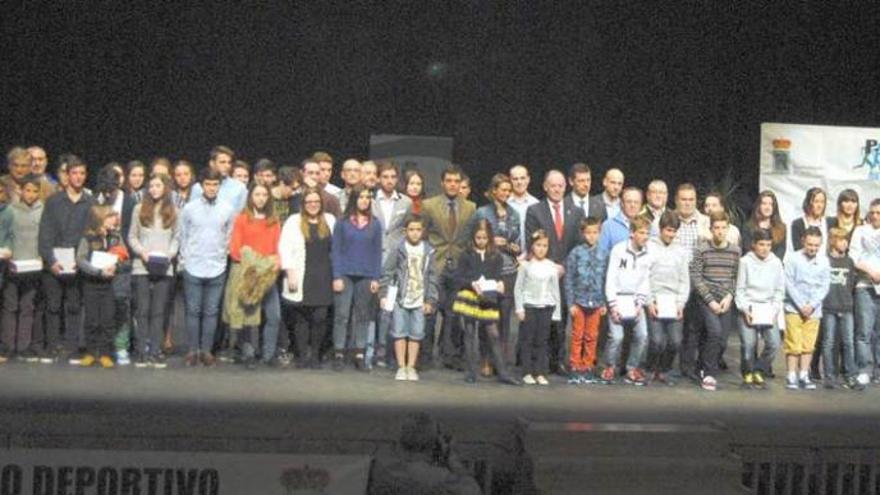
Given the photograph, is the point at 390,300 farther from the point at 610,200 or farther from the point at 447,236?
the point at 610,200

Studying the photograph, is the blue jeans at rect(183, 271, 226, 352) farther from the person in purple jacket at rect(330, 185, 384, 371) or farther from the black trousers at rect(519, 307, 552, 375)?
the black trousers at rect(519, 307, 552, 375)

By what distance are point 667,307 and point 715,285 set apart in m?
0.40

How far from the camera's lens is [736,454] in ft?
21.2

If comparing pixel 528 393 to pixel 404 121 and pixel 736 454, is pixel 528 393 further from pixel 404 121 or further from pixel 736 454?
pixel 404 121

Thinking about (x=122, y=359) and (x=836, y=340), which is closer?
(x=122, y=359)

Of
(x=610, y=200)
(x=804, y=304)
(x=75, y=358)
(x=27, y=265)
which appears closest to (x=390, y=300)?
(x=610, y=200)

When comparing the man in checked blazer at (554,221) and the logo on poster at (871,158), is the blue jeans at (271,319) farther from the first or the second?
the logo on poster at (871,158)

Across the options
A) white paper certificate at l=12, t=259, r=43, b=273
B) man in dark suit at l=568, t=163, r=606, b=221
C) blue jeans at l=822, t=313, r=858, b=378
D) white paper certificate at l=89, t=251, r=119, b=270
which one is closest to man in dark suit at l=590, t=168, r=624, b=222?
man in dark suit at l=568, t=163, r=606, b=221

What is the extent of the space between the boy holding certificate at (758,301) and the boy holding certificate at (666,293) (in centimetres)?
41

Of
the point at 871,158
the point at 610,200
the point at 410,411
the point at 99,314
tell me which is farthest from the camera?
the point at 871,158

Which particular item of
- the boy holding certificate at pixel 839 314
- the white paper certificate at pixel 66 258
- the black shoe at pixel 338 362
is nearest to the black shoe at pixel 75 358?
the white paper certificate at pixel 66 258

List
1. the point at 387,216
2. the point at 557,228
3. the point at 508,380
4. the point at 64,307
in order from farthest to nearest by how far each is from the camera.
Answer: the point at 387,216 < the point at 557,228 < the point at 64,307 < the point at 508,380

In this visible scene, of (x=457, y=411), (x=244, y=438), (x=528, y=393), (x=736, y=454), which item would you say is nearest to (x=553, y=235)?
(x=528, y=393)

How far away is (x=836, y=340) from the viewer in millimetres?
8555
